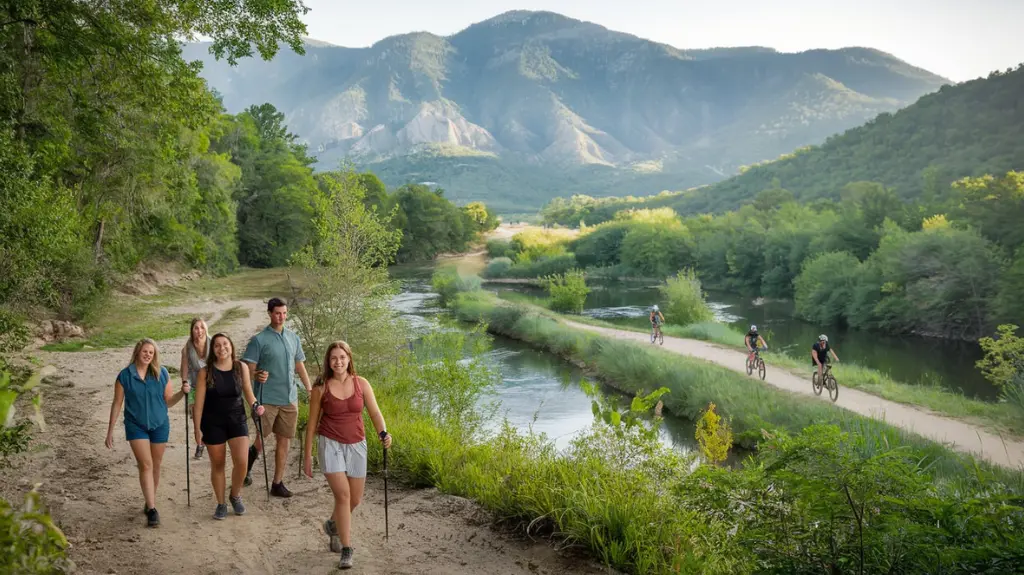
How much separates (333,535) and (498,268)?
215ft

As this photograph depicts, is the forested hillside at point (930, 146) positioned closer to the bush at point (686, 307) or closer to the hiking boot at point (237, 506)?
the bush at point (686, 307)

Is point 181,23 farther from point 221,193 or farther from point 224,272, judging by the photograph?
point 224,272

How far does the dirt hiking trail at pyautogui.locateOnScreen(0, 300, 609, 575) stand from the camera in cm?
639

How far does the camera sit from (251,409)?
739 centimetres

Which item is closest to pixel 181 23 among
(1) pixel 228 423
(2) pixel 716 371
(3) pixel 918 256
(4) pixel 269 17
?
(4) pixel 269 17

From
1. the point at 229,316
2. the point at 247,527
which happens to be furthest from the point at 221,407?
the point at 229,316

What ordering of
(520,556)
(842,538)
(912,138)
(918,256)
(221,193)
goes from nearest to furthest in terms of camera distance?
(842,538), (520,556), (918,256), (221,193), (912,138)

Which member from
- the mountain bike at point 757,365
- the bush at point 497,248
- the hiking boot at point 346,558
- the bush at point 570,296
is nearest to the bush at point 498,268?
the bush at point 497,248

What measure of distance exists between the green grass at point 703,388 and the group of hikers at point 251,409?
5.34 meters

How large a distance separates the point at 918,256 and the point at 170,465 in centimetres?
4034

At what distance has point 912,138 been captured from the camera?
8481 cm

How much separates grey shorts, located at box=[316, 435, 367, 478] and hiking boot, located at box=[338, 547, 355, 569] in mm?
644

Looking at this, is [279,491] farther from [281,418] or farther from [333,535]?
[333,535]

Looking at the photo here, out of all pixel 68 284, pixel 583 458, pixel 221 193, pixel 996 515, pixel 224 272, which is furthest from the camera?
pixel 224 272
